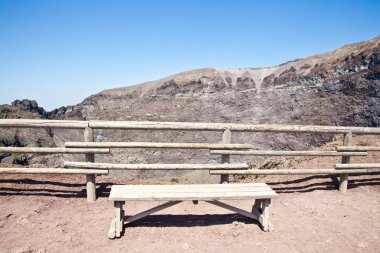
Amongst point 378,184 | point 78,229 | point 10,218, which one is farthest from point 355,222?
point 10,218

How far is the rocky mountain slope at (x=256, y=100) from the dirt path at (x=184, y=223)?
23.9 metres

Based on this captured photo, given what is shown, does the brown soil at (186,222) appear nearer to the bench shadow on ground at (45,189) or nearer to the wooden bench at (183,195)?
the bench shadow on ground at (45,189)

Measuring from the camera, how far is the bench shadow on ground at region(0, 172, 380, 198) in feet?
19.7

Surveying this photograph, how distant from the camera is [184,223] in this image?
501 cm

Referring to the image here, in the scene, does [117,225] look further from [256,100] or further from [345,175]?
[256,100]

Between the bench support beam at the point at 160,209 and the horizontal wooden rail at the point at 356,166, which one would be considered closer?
the bench support beam at the point at 160,209

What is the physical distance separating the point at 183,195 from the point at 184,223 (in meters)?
0.88

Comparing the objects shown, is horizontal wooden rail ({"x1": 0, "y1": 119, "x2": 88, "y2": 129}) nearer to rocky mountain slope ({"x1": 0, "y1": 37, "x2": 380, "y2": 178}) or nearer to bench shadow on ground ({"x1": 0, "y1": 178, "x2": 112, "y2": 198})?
bench shadow on ground ({"x1": 0, "y1": 178, "x2": 112, "y2": 198})

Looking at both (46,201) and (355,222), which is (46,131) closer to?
(46,201)

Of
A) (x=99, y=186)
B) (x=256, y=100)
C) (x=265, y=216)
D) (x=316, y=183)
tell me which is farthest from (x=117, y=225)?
(x=256, y=100)

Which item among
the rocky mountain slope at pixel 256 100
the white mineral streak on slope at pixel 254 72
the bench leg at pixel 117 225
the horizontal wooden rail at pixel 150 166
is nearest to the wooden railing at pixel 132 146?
the horizontal wooden rail at pixel 150 166

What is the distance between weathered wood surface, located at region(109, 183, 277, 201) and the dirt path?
0.66 metres

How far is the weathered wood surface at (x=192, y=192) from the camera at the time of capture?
4332 millimetres

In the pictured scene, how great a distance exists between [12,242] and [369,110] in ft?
98.2
